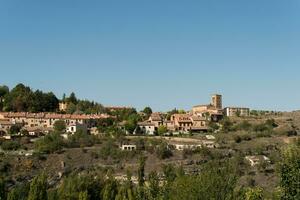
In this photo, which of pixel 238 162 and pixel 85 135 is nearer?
pixel 238 162

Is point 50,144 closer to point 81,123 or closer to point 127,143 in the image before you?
point 127,143

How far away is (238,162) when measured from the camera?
44.3 metres

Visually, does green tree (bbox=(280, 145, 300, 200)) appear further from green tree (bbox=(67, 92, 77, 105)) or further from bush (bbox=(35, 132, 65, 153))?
green tree (bbox=(67, 92, 77, 105))

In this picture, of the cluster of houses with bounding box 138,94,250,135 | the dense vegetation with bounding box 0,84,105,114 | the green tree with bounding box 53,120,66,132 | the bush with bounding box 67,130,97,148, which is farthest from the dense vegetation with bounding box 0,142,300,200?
the dense vegetation with bounding box 0,84,105,114

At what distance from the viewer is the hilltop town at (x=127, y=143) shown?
4095 centimetres

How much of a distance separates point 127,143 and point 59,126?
11064mm

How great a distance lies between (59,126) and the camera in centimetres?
5875

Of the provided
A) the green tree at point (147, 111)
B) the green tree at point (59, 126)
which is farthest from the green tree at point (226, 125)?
the green tree at point (59, 126)

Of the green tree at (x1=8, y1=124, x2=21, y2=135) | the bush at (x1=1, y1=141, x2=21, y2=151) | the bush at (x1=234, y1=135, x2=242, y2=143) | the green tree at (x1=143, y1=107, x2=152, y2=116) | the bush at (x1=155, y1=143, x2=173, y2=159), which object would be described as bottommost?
the bush at (x1=155, y1=143, x2=173, y2=159)

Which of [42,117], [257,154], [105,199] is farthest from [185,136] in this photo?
[105,199]

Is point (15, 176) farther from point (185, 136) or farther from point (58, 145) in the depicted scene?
point (185, 136)

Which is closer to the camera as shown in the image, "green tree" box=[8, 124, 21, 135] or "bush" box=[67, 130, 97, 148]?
"bush" box=[67, 130, 97, 148]

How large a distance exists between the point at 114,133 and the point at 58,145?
7557 millimetres

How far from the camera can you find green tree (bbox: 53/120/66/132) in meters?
58.3
